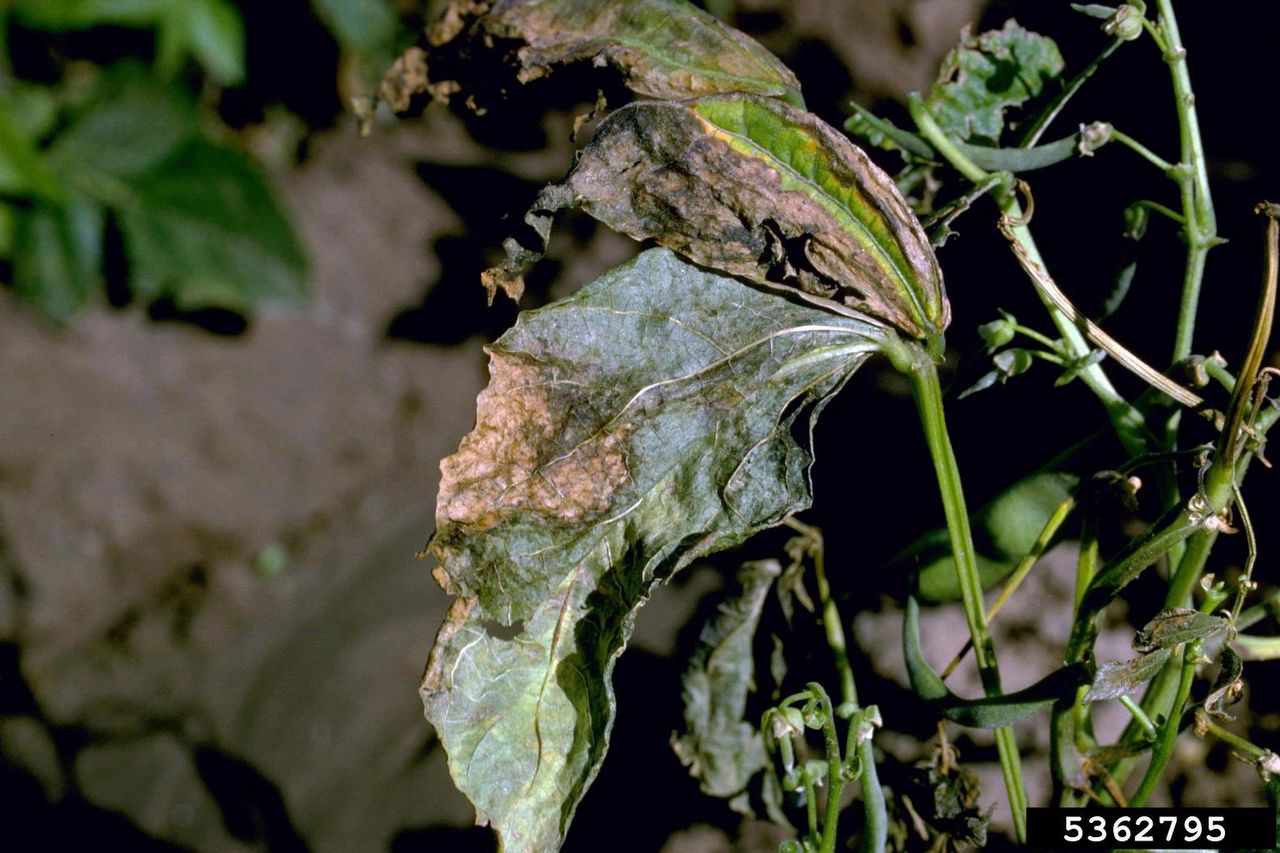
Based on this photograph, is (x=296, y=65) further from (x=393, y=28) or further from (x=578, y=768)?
(x=578, y=768)

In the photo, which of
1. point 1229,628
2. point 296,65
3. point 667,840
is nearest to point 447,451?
point 296,65

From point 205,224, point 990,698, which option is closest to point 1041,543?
point 990,698

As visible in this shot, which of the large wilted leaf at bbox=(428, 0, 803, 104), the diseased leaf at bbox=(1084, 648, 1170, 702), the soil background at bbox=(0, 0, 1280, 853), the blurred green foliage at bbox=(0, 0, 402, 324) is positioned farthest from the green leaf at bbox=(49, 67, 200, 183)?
the diseased leaf at bbox=(1084, 648, 1170, 702)

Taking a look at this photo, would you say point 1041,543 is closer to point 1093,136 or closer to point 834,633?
point 834,633

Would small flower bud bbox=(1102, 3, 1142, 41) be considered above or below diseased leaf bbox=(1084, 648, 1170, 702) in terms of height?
above

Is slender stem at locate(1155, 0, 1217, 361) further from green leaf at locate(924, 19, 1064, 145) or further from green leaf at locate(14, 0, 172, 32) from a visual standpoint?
green leaf at locate(14, 0, 172, 32)

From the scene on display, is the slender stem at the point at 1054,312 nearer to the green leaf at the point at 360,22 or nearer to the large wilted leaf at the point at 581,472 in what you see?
the large wilted leaf at the point at 581,472

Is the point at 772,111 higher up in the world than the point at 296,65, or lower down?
higher up
